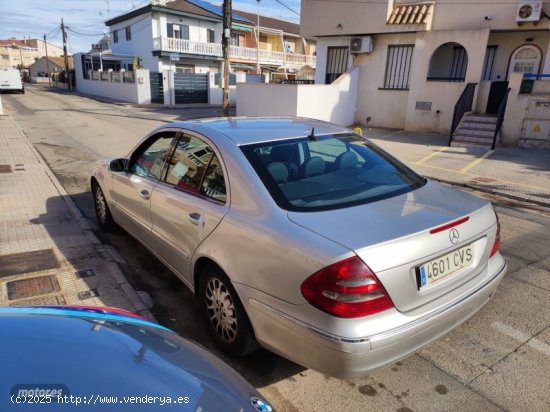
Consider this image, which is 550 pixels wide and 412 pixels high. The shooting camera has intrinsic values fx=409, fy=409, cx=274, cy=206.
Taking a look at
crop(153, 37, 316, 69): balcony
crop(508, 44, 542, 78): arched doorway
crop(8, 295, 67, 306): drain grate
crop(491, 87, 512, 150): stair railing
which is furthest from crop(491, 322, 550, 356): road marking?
crop(153, 37, 316, 69): balcony

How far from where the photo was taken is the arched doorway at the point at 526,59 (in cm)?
1448

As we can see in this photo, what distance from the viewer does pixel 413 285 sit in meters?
2.20

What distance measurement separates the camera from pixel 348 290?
81.0 inches

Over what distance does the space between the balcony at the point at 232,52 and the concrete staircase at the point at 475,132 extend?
1024 inches

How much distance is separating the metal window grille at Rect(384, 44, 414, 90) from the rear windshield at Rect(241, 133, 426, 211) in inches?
561

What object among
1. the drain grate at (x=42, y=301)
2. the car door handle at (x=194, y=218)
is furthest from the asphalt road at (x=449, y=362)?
the car door handle at (x=194, y=218)

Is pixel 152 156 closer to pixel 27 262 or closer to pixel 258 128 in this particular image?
pixel 258 128

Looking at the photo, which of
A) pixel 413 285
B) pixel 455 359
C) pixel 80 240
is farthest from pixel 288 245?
pixel 80 240

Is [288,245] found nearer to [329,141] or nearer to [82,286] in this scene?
[329,141]

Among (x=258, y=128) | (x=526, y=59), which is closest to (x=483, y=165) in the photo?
(x=526, y=59)

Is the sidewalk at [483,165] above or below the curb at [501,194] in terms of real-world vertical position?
above

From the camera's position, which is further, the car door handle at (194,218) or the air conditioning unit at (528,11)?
the air conditioning unit at (528,11)

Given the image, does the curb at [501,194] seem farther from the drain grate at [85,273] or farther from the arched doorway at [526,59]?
the arched doorway at [526,59]

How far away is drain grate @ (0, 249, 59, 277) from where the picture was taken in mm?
4108
